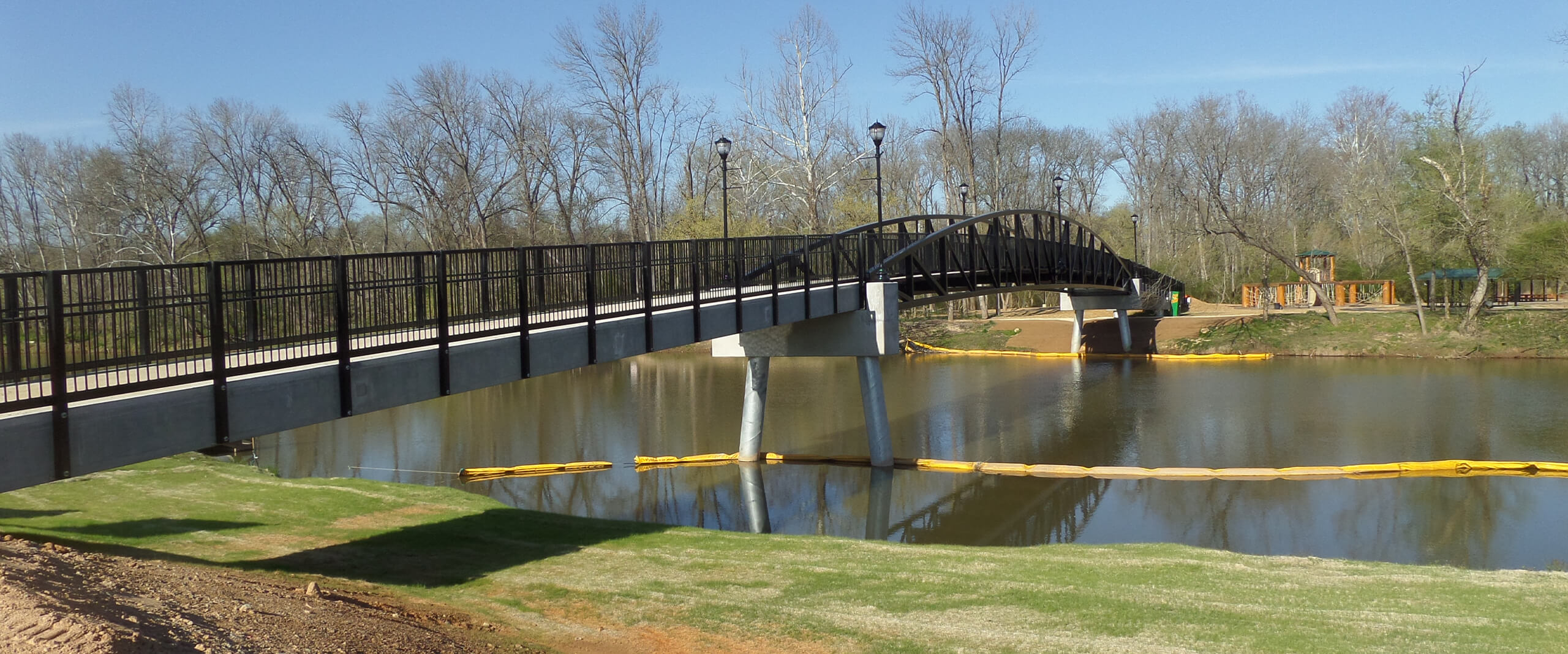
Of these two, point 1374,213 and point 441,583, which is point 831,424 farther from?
point 1374,213

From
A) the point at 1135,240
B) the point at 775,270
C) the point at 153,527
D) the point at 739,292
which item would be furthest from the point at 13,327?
the point at 1135,240

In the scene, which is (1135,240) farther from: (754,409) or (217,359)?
(217,359)

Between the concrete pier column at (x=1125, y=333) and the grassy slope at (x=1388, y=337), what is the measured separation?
5.04 feet

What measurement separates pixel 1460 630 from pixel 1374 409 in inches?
841

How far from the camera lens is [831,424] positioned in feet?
93.2

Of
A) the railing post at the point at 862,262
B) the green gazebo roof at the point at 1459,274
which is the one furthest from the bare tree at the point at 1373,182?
the railing post at the point at 862,262

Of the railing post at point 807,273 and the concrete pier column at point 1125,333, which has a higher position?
the railing post at point 807,273

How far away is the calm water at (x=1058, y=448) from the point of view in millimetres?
16812

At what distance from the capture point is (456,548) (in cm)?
1320

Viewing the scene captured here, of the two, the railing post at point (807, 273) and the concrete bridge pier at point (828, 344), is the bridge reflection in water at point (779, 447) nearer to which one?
the concrete bridge pier at point (828, 344)

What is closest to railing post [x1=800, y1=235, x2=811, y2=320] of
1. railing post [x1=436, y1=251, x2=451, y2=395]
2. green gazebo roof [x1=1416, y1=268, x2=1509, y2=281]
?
railing post [x1=436, y1=251, x2=451, y2=395]

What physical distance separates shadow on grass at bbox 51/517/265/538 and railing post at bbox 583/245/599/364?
5305mm

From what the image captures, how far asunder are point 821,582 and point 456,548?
16.8ft

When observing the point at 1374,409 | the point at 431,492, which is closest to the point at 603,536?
the point at 431,492
